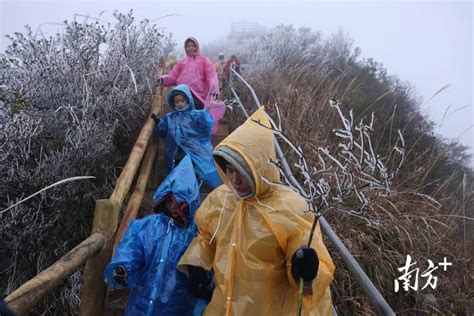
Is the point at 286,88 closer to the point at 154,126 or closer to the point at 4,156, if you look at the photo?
the point at 154,126

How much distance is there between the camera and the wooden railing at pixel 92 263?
6.82 ft

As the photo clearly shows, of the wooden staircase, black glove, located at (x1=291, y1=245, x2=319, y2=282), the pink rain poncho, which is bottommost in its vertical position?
the wooden staircase

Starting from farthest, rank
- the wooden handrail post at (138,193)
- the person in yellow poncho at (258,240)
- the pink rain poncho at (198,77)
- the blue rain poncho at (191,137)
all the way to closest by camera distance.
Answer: the pink rain poncho at (198,77)
the blue rain poncho at (191,137)
the wooden handrail post at (138,193)
the person in yellow poncho at (258,240)

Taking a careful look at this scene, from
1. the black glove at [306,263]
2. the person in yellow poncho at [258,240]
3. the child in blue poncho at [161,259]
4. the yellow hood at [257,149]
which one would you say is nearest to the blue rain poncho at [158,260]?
the child in blue poncho at [161,259]

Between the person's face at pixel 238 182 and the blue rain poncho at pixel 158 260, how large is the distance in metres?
0.62

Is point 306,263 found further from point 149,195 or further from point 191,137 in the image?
point 191,137

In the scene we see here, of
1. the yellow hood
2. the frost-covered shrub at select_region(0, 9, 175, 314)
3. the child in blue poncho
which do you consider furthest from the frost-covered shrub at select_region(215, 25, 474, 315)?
the frost-covered shrub at select_region(0, 9, 175, 314)

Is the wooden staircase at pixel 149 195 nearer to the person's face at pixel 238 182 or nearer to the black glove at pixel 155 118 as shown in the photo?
the black glove at pixel 155 118

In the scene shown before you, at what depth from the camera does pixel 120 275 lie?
277 cm

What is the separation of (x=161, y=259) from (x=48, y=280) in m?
0.77

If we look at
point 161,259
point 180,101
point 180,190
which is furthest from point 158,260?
point 180,101

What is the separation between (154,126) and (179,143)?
2.01 feet

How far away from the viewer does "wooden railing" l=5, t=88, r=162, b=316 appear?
2.08 m

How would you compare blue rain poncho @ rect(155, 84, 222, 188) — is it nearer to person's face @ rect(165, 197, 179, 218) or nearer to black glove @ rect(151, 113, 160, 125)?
black glove @ rect(151, 113, 160, 125)
